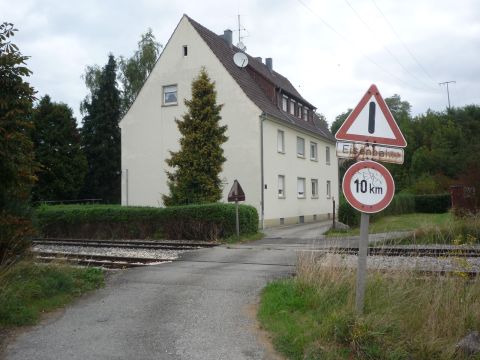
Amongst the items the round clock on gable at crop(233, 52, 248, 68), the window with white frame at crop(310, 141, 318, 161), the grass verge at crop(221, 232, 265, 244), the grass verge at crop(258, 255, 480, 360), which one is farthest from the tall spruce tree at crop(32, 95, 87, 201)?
the grass verge at crop(258, 255, 480, 360)

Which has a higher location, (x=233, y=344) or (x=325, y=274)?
(x=325, y=274)

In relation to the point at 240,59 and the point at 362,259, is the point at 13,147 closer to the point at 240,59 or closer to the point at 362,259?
the point at 362,259

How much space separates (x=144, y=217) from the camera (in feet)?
68.7

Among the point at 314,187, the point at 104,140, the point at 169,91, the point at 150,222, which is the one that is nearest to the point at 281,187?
the point at 314,187

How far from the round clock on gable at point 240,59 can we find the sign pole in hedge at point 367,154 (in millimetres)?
25199

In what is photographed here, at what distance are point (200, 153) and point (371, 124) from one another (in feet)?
57.1

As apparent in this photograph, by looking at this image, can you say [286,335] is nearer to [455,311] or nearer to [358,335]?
[358,335]

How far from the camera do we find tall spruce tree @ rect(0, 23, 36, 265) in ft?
27.1

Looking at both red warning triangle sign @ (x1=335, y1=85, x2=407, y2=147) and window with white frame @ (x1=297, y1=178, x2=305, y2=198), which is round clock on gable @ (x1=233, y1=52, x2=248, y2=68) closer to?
window with white frame @ (x1=297, y1=178, x2=305, y2=198)

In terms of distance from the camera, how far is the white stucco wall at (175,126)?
88.6 feet

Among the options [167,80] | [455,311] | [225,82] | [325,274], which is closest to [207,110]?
[225,82]

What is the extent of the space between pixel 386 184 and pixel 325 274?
7.90ft

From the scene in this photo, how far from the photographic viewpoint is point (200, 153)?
22.8 metres

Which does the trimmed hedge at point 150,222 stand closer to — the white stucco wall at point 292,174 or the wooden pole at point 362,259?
the white stucco wall at point 292,174
